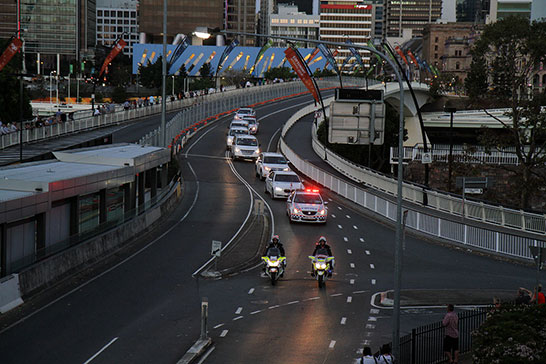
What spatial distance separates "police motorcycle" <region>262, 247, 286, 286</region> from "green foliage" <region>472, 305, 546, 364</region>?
1038 centimetres

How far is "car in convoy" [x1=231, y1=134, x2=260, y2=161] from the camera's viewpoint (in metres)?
56.5

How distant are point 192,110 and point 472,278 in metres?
50.9

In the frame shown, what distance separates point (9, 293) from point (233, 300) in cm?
609

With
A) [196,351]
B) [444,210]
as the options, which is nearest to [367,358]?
[196,351]

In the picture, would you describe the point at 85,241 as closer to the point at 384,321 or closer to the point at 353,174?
the point at 384,321

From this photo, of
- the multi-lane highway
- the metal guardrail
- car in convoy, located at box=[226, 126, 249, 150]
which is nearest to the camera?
the multi-lane highway

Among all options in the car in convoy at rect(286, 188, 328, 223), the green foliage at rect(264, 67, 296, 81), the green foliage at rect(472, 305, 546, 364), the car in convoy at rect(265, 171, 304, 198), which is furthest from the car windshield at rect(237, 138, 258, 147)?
the green foliage at rect(264, 67, 296, 81)

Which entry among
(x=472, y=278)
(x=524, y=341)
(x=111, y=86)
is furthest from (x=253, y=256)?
(x=111, y=86)

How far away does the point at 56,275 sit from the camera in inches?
921

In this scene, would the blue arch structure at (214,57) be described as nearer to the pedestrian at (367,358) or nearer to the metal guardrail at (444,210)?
the metal guardrail at (444,210)

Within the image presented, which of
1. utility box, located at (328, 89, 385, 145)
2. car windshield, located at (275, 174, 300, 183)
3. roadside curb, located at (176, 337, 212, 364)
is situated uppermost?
utility box, located at (328, 89, 385, 145)

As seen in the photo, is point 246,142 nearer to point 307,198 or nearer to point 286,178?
point 286,178

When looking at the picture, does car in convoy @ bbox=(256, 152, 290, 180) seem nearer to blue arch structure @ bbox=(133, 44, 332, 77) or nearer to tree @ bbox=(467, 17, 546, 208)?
tree @ bbox=(467, 17, 546, 208)

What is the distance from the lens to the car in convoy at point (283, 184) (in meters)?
41.7
